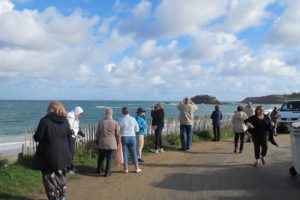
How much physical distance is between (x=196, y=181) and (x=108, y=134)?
245 cm

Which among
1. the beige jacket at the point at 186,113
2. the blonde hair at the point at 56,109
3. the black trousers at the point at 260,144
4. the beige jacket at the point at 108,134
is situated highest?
the blonde hair at the point at 56,109

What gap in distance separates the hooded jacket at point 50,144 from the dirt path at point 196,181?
54.6 inches

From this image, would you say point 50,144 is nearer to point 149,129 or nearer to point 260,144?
point 260,144

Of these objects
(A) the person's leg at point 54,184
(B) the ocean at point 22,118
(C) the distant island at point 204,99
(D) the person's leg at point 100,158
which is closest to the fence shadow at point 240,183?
(D) the person's leg at point 100,158

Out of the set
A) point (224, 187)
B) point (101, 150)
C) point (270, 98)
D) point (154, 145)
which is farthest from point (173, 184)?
point (270, 98)

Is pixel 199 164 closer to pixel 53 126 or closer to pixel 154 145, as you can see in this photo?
pixel 154 145

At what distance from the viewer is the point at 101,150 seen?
1106 cm

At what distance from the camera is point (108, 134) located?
35.9 feet

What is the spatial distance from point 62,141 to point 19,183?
2448mm

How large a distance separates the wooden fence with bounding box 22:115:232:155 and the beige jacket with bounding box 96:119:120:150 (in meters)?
2.46

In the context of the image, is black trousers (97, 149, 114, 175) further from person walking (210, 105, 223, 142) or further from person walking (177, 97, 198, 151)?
person walking (210, 105, 223, 142)

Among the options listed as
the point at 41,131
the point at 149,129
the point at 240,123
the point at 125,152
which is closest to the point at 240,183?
the point at 125,152

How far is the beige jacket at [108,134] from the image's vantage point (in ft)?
35.8

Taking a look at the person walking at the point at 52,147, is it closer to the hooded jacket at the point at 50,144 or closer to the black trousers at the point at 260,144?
the hooded jacket at the point at 50,144
